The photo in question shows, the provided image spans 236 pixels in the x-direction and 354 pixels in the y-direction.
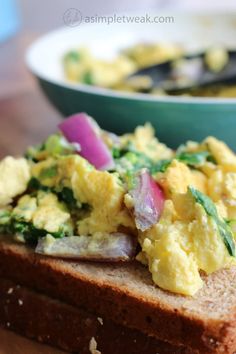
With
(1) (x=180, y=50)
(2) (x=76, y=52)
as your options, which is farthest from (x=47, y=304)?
(1) (x=180, y=50)

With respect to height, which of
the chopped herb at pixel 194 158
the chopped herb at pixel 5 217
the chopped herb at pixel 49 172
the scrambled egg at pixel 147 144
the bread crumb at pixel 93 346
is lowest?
the bread crumb at pixel 93 346

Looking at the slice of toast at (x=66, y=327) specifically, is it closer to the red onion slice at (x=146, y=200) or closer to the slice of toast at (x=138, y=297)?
the slice of toast at (x=138, y=297)

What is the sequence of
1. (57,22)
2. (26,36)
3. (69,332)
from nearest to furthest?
(69,332), (26,36), (57,22)

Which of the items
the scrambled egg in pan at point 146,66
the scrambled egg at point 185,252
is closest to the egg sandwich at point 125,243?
the scrambled egg at point 185,252

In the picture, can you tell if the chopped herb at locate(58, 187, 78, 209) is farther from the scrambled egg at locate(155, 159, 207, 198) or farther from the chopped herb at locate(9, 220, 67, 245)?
the scrambled egg at locate(155, 159, 207, 198)

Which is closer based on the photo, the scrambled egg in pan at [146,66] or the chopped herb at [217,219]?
the chopped herb at [217,219]

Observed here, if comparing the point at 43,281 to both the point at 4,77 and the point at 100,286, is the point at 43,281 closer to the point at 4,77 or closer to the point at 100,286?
the point at 100,286
